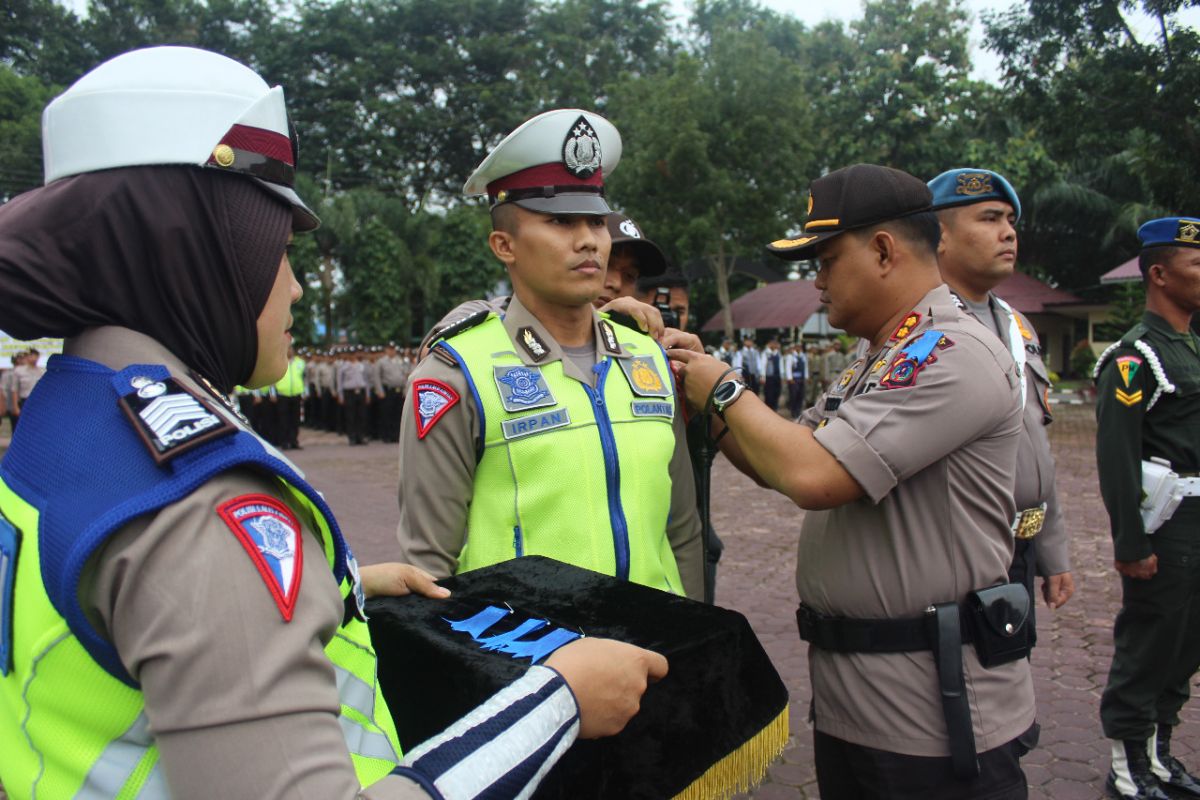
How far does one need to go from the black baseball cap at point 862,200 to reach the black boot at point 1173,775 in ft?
8.85

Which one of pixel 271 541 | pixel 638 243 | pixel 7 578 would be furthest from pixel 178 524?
pixel 638 243

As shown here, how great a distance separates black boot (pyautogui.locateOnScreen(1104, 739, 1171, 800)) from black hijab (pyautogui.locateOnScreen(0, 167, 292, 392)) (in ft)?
12.4

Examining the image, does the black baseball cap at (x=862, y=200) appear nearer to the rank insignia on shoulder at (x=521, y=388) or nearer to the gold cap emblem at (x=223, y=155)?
the rank insignia on shoulder at (x=521, y=388)

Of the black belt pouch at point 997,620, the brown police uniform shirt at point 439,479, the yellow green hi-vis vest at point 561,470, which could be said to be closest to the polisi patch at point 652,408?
the yellow green hi-vis vest at point 561,470

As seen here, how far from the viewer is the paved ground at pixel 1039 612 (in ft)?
12.3

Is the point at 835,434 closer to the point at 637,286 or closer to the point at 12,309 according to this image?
the point at 12,309

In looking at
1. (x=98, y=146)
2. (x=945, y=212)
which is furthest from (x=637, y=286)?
(x=98, y=146)

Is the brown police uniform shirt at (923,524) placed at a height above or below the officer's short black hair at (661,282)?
below

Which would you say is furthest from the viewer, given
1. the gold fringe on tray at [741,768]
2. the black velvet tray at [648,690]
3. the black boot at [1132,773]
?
the black boot at [1132,773]

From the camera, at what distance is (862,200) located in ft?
7.39

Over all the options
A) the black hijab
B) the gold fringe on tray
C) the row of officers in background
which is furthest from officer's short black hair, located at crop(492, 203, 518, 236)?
the row of officers in background

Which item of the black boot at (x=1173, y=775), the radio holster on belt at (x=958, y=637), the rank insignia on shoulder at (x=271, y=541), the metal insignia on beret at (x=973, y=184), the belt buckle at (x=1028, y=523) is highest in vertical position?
the metal insignia on beret at (x=973, y=184)

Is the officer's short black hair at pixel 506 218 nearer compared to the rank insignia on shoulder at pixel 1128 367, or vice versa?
the officer's short black hair at pixel 506 218

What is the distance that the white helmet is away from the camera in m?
1.11
